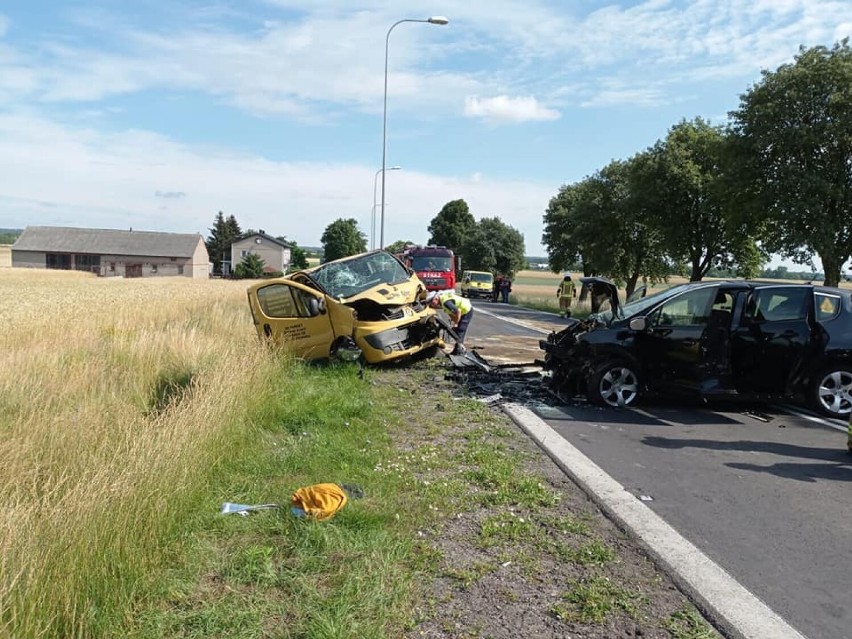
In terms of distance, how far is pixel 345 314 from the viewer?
33.7 feet

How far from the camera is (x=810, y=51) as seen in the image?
2088 centimetres

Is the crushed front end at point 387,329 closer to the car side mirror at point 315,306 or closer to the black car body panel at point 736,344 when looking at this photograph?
the car side mirror at point 315,306

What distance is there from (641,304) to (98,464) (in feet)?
22.4

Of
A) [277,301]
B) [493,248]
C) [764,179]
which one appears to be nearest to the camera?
[277,301]

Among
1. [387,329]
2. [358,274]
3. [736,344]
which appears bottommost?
[387,329]

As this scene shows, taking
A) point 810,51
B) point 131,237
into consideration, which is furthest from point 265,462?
point 131,237

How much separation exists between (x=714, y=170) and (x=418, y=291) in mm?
21002

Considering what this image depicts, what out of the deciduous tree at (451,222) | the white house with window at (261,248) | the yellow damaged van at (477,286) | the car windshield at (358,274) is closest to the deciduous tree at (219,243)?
the white house with window at (261,248)

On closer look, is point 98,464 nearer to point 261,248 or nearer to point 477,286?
point 477,286

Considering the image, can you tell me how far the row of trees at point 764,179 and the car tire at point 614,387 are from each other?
15618mm

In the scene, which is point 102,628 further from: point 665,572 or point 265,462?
point 665,572

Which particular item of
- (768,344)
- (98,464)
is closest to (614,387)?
(768,344)

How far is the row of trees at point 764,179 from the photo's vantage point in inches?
789

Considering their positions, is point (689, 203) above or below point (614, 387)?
above
